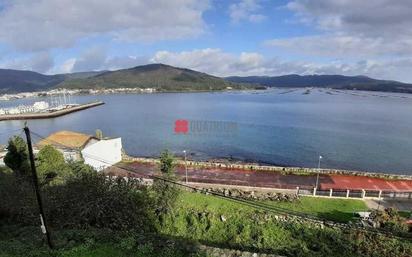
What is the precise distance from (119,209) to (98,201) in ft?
3.70

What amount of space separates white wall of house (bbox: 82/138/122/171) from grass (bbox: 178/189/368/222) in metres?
13.3

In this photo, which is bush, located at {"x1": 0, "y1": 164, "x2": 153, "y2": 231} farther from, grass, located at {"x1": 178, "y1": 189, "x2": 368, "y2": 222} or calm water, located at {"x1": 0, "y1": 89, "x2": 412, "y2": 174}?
calm water, located at {"x1": 0, "y1": 89, "x2": 412, "y2": 174}

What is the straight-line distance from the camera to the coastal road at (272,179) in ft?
107

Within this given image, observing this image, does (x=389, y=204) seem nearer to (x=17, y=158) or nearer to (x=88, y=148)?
(x=88, y=148)

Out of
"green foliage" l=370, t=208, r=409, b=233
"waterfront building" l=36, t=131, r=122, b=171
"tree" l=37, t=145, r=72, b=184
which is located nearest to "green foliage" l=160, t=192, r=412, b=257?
"green foliage" l=370, t=208, r=409, b=233

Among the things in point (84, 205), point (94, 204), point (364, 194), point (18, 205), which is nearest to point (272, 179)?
point (364, 194)

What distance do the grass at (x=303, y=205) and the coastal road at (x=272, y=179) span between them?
4954 mm

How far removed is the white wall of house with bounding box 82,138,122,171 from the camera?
113ft

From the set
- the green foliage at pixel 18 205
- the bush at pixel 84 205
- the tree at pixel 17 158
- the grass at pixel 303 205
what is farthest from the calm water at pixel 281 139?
the bush at pixel 84 205

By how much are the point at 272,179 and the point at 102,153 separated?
1845 cm

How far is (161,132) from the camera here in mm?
70688

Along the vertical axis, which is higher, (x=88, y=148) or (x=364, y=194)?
(x=88, y=148)

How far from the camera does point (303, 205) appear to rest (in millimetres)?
25516

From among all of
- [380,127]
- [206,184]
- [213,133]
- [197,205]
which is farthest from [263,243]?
[380,127]
